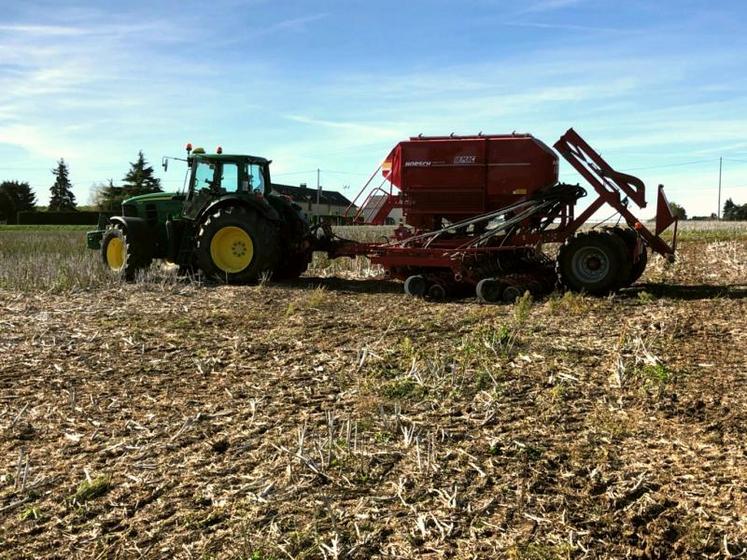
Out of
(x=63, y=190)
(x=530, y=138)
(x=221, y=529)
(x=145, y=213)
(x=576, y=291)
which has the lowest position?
(x=221, y=529)

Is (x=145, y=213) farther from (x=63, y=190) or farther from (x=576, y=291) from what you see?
(x=63, y=190)

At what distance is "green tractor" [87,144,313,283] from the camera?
10.5 m

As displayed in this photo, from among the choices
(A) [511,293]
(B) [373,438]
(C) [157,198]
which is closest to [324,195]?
(C) [157,198]

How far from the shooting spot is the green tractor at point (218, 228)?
34.5ft

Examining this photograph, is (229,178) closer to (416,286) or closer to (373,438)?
(416,286)

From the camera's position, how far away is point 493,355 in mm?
5375

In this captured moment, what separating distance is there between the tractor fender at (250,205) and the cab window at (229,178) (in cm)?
39

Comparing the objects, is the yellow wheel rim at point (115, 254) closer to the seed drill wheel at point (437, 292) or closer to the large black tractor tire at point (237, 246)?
→ the large black tractor tire at point (237, 246)

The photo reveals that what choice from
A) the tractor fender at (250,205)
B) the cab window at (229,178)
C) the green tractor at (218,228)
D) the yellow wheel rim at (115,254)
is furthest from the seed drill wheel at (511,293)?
the yellow wheel rim at (115,254)

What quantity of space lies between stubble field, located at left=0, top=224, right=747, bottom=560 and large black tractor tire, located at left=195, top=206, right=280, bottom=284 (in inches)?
136

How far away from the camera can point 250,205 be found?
10.5 metres

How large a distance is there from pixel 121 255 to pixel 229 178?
2.24 meters

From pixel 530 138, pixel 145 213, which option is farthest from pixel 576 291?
pixel 145 213

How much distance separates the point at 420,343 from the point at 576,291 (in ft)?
12.7
